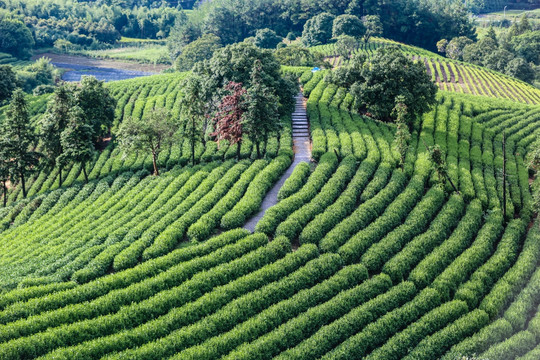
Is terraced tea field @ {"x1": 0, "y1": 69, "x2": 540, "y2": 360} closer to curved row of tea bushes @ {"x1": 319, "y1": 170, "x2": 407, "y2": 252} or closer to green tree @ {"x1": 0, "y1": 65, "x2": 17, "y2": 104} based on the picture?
curved row of tea bushes @ {"x1": 319, "y1": 170, "x2": 407, "y2": 252}

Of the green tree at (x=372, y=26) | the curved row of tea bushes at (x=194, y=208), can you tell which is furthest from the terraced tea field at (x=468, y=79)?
the curved row of tea bushes at (x=194, y=208)

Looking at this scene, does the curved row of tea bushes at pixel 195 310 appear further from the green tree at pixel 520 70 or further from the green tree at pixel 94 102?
the green tree at pixel 520 70

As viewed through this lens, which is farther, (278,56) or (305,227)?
(278,56)

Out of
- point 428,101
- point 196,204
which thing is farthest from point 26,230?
point 428,101

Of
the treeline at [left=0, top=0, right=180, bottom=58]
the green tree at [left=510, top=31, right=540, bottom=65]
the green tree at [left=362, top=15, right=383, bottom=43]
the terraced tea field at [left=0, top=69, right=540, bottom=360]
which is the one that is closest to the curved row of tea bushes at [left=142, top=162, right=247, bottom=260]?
the terraced tea field at [left=0, top=69, right=540, bottom=360]

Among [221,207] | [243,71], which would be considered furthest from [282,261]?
[243,71]

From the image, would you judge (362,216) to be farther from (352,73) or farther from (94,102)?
(94,102)

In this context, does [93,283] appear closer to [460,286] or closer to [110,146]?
[460,286]
